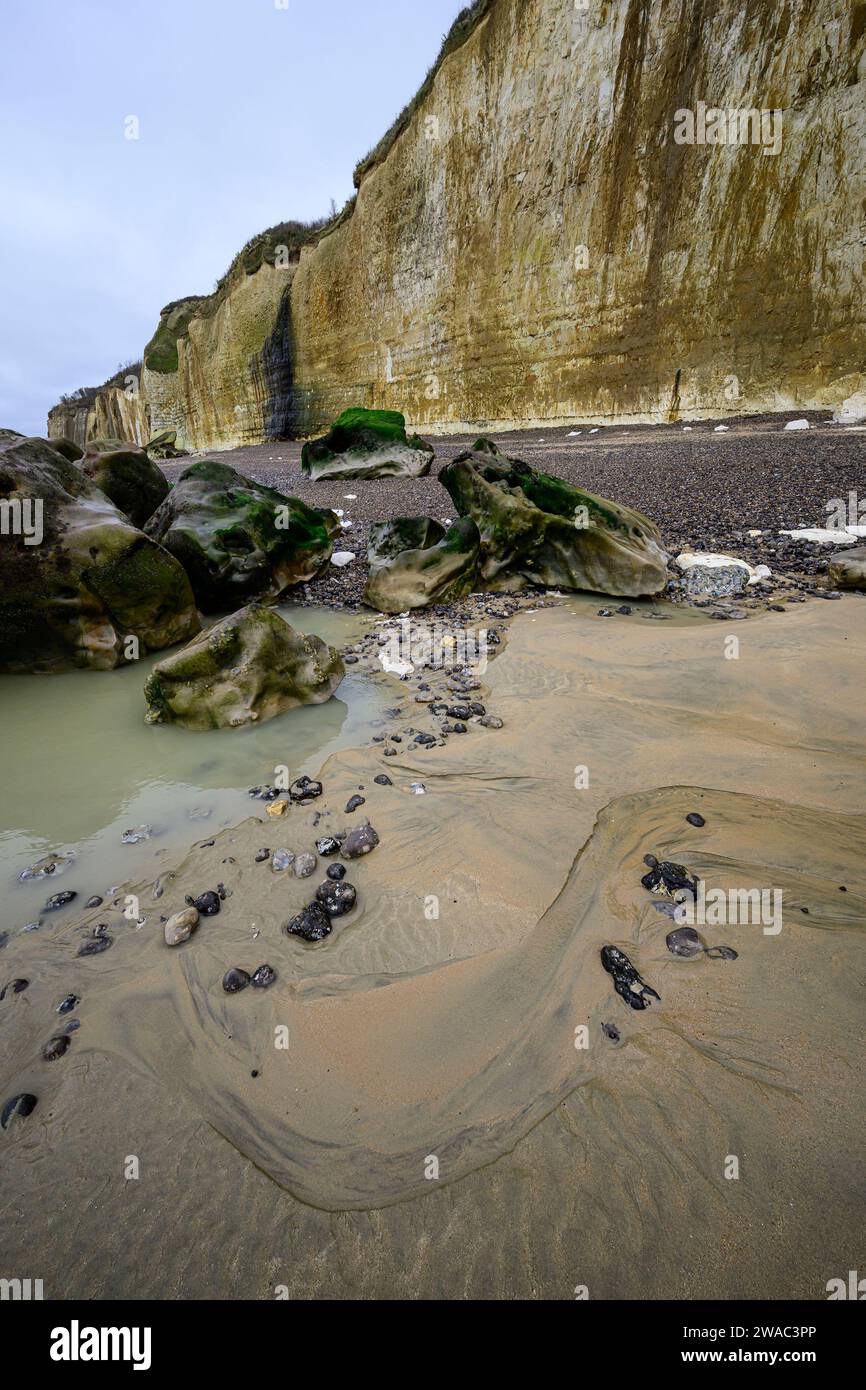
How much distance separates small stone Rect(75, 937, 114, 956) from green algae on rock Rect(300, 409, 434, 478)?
528 inches

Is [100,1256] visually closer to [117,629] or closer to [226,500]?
[117,629]

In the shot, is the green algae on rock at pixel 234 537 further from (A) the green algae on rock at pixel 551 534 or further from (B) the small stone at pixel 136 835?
(B) the small stone at pixel 136 835

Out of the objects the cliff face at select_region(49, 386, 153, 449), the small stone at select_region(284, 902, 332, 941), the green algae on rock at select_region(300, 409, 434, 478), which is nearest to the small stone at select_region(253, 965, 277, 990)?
the small stone at select_region(284, 902, 332, 941)

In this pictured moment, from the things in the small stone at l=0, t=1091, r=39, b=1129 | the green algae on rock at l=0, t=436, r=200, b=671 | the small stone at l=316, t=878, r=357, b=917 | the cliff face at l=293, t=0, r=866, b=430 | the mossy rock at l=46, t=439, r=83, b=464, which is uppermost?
the cliff face at l=293, t=0, r=866, b=430

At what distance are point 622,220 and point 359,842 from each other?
64.4 ft

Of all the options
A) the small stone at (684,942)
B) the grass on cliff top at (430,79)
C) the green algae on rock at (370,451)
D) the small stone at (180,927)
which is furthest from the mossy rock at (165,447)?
the small stone at (684,942)

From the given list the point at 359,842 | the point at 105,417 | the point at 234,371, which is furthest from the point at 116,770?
the point at 105,417

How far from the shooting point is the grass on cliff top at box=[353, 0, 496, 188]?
57.4ft

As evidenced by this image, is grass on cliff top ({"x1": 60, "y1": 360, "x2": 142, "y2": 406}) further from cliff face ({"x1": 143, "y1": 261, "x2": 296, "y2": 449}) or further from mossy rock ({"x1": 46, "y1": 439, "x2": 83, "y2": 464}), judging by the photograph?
mossy rock ({"x1": 46, "y1": 439, "x2": 83, "y2": 464})

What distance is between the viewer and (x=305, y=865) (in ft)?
8.29

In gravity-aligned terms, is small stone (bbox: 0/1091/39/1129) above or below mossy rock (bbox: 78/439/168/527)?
below

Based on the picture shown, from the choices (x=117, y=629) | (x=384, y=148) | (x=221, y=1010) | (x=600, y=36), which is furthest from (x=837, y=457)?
(x=384, y=148)

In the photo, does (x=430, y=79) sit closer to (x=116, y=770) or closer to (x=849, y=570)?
(x=849, y=570)

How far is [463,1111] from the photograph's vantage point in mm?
1599
